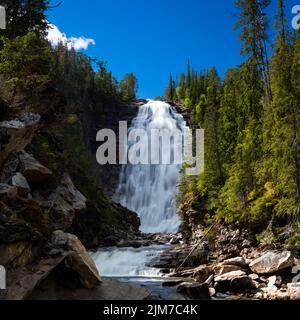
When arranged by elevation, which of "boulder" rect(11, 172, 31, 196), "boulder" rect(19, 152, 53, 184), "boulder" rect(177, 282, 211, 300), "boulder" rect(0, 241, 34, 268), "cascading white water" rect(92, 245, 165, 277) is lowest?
"cascading white water" rect(92, 245, 165, 277)

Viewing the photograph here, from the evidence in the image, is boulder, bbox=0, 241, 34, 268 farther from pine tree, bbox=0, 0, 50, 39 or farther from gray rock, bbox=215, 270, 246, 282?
pine tree, bbox=0, 0, 50, 39

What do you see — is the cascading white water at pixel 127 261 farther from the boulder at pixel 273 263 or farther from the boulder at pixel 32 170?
the boulder at pixel 32 170

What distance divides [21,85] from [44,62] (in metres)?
3.95

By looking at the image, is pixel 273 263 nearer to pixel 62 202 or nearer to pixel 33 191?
pixel 62 202

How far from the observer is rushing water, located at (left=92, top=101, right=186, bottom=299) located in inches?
1022

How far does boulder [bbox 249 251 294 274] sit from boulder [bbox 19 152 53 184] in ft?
33.1

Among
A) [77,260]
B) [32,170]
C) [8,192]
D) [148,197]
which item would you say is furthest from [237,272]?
[148,197]

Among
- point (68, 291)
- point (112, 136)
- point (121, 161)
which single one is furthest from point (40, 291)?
point (112, 136)

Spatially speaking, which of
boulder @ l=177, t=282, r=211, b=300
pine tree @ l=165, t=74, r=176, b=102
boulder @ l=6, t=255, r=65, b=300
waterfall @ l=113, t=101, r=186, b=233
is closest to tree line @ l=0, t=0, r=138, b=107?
boulder @ l=6, t=255, r=65, b=300

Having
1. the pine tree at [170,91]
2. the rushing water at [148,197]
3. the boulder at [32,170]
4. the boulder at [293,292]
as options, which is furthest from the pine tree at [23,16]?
the pine tree at [170,91]

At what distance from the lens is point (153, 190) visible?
54.5m

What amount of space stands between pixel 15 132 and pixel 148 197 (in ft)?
131

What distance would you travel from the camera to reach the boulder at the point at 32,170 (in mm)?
18047
